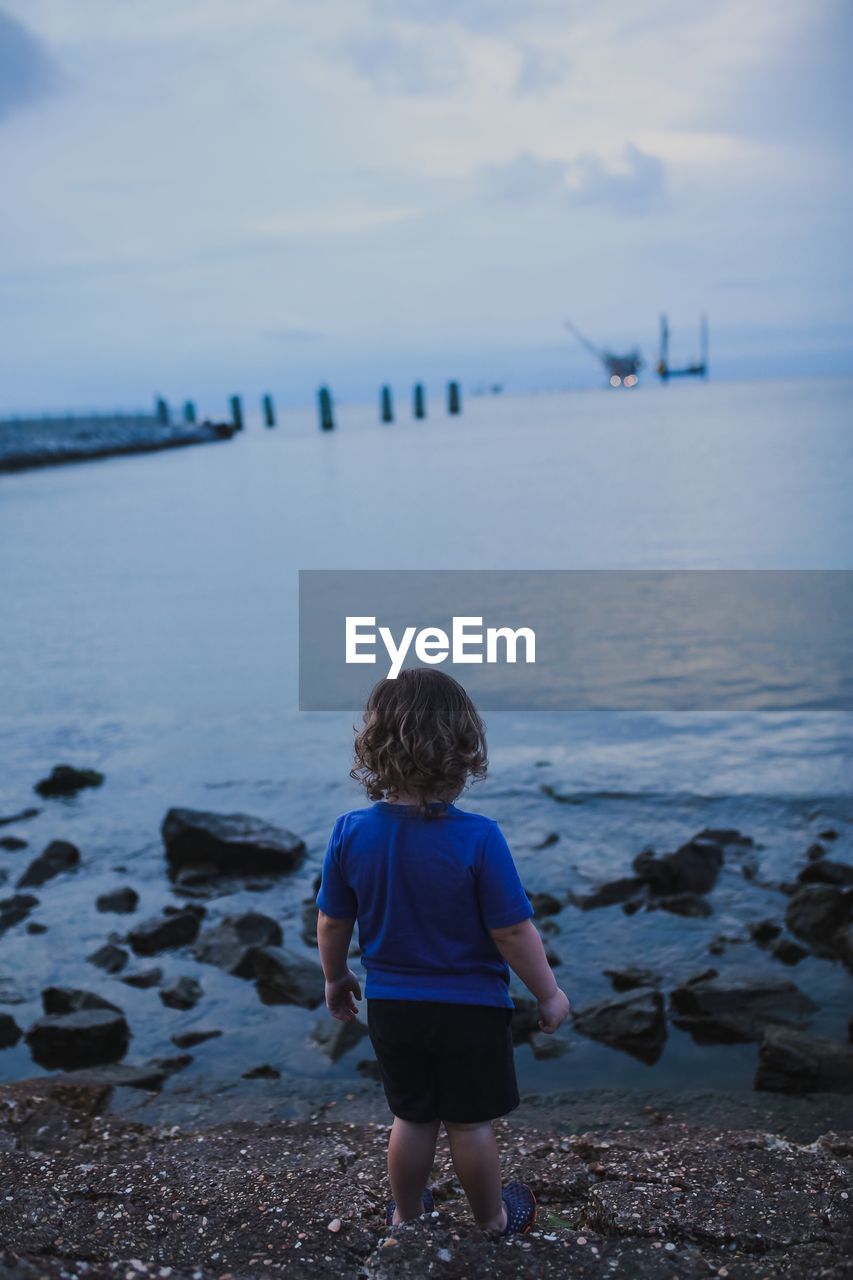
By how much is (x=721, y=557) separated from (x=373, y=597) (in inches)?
330

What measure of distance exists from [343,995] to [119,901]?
15.0 feet

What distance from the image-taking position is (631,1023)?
16.9ft

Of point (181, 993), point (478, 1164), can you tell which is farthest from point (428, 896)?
point (181, 993)

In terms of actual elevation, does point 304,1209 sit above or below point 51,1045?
above

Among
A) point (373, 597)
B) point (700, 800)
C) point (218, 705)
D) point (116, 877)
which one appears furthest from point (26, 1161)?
point (373, 597)

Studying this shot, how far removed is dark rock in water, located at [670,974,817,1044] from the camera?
5176 millimetres

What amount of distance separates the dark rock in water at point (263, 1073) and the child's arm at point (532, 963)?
2834 millimetres

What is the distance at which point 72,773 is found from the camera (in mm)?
9680

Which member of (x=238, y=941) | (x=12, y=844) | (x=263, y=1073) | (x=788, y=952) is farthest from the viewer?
(x=12, y=844)

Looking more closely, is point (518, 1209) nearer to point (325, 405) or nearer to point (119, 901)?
point (119, 901)

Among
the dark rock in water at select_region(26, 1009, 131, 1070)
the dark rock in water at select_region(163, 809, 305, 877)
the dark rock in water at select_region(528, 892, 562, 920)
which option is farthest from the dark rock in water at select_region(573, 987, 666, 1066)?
the dark rock in water at select_region(163, 809, 305, 877)

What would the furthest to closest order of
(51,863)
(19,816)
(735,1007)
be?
(19,816), (51,863), (735,1007)

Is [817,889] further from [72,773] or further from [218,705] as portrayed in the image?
[218,705]

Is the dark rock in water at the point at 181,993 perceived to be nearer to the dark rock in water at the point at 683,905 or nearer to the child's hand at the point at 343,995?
the dark rock in water at the point at 683,905
